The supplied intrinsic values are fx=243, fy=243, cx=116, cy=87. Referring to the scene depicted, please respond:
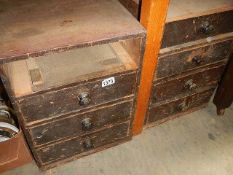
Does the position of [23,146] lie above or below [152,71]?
below

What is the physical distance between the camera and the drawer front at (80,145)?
1316 millimetres

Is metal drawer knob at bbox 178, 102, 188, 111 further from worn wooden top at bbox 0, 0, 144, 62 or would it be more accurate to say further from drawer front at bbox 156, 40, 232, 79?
worn wooden top at bbox 0, 0, 144, 62

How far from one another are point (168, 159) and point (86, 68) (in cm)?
83

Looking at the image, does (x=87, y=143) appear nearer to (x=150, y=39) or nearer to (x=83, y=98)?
(x=83, y=98)

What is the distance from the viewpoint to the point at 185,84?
149 cm

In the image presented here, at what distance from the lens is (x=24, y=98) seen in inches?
39.4

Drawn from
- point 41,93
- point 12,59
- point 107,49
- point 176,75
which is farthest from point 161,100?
point 12,59

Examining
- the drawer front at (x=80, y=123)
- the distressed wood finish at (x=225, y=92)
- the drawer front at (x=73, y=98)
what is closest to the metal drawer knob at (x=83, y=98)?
the drawer front at (x=73, y=98)

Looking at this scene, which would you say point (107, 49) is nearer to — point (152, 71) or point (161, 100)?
point (152, 71)

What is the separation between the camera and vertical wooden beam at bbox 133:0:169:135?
1.02 m

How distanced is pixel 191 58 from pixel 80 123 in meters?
0.70

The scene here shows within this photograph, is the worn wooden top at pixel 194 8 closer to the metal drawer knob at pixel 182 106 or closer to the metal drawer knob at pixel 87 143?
the metal drawer knob at pixel 182 106

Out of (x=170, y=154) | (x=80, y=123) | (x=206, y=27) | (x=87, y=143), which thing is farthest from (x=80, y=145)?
(x=206, y=27)

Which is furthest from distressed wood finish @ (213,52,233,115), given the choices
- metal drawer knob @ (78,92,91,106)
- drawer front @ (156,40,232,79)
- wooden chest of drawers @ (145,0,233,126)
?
metal drawer knob @ (78,92,91,106)
